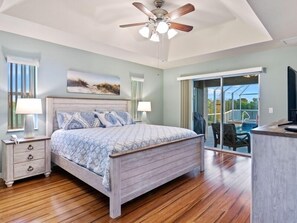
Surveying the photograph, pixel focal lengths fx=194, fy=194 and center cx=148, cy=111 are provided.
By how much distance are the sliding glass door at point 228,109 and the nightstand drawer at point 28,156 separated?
13.1 ft

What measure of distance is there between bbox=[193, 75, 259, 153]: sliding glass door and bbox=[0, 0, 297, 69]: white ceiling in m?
0.84

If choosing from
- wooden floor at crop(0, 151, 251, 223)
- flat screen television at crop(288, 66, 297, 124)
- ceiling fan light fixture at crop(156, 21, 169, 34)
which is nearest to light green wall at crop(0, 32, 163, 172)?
wooden floor at crop(0, 151, 251, 223)

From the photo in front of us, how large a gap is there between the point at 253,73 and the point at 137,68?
9.42ft

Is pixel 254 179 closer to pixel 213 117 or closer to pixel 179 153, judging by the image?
pixel 179 153

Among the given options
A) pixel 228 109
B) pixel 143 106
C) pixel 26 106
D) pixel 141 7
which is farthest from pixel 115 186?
pixel 228 109

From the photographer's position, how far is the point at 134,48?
4.21 m

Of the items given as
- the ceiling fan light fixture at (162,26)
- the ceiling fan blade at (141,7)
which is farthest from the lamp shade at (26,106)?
the ceiling fan light fixture at (162,26)

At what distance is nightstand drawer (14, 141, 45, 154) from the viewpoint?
2.87m

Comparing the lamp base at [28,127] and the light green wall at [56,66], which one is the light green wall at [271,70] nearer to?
the light green wall at [56,66]

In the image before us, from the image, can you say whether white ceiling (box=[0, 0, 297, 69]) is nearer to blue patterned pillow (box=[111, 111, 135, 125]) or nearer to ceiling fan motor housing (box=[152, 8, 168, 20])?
ceiling fan motor housing (box=[152, 8, 168, 20])

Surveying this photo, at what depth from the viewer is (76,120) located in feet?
11.7

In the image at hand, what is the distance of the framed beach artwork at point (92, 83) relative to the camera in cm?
402

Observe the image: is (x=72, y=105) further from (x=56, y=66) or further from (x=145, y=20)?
(x=145, y=20)

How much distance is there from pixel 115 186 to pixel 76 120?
6.28 ft
